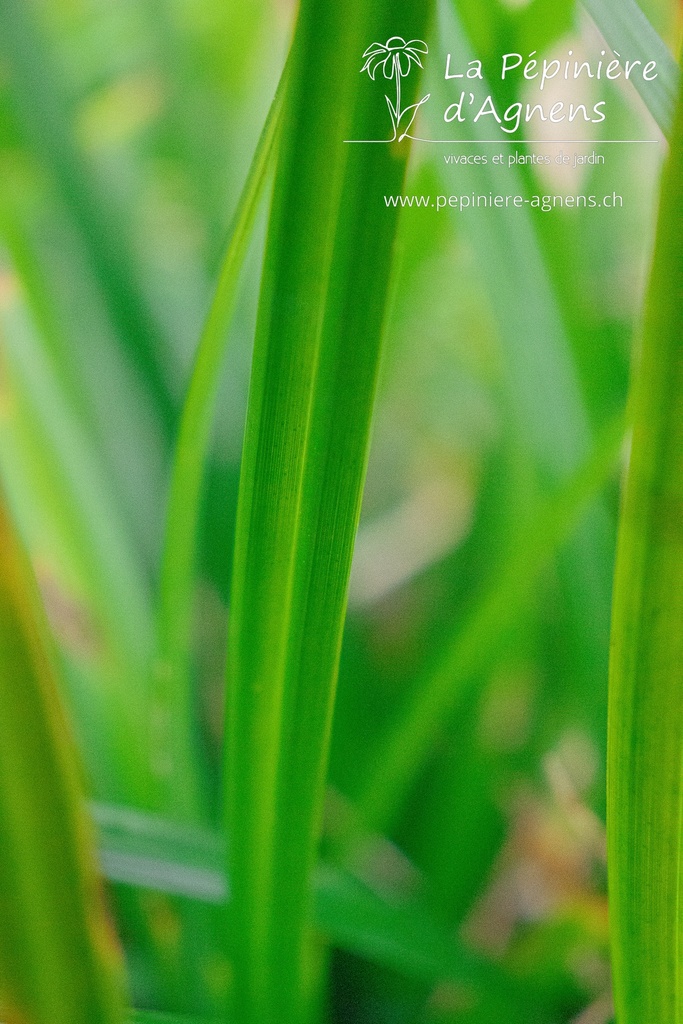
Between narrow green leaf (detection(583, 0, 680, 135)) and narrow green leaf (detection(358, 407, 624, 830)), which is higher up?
narrow green leaf (detection(583, 0, 680, 135))

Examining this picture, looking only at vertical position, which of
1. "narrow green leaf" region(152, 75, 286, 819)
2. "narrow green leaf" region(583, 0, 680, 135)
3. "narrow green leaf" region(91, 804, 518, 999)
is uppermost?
"narrow green leaf" region(583, 0, 680, 135)

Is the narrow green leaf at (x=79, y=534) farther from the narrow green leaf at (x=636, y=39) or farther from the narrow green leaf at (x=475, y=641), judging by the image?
the narrow green leaf at (x=636, y=39)

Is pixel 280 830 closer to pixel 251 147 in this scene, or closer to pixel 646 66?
pixel 646 66

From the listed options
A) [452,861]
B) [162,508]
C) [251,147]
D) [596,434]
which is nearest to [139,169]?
[251,147]

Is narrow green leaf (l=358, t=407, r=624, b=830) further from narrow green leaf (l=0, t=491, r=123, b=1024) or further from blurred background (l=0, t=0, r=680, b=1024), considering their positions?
narrow green leaf (l=0, t=491, r=123, b=1024)

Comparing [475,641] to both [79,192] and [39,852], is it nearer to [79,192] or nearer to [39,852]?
[39,852]

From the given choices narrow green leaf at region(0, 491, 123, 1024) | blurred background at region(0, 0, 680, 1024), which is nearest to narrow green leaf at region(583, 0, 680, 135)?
blurred background at region(0, 0, 680, 1024)

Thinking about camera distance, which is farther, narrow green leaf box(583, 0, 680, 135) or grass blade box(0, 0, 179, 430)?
grass blade box(0, 0, 179, 430)
